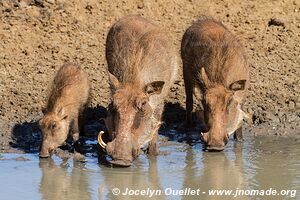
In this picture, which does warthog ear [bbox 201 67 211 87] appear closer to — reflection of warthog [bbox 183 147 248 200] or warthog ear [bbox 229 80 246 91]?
warthog ear [bbox 229 80 246 91]

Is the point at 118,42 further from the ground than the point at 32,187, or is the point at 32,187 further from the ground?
the point at 118,42

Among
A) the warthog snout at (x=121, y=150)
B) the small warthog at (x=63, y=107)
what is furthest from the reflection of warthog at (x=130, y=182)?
the small warthog at (x=63, y=107)

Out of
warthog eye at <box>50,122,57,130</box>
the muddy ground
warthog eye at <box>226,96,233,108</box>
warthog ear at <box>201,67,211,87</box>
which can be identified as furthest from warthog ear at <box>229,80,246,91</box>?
warthog eye at <box>50,122,57,130</box>

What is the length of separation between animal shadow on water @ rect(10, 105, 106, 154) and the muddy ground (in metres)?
0.01

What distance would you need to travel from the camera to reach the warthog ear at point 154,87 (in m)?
8.34

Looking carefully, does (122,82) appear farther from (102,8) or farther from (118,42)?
(102,8)

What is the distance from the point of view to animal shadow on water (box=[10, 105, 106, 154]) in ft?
30.2

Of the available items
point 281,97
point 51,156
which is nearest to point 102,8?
point 281,97

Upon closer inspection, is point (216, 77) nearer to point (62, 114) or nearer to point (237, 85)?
point (237, 85)

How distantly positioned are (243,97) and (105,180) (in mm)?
2249

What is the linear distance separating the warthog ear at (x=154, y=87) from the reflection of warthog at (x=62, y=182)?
1.02 m

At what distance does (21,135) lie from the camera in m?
9.52

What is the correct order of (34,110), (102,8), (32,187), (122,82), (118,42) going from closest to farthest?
(32,187), (122,82), (118,42), (34,110), (102,8)

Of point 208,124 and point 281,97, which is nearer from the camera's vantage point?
point 208,124
